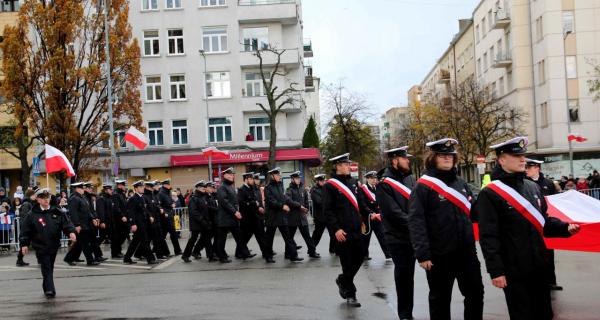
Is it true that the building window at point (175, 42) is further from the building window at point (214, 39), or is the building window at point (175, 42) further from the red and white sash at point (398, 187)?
the red and white sash at point (398, 187)

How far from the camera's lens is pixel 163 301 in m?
11.0

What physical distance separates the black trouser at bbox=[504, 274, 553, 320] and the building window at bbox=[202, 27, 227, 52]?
44.8 metres

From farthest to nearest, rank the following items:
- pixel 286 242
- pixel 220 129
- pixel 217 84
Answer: pixel 217 84 < pixel 220 129 < pixel 286 242

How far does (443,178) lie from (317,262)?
8618 mm

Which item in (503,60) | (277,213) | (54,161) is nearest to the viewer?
(277,213)

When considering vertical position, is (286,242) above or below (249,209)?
below

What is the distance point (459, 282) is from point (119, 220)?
12.9 meters

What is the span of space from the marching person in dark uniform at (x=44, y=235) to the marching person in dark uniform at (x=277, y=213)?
477 cm

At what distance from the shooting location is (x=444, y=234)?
274 inches

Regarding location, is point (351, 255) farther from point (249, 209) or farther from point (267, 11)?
point (267, 11)

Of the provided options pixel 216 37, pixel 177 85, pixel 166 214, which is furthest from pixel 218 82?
pixel 166 214

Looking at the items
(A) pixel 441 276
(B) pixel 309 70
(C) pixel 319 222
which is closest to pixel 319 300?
(A) pixel 441 276

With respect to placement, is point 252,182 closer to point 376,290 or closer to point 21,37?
point 376,290

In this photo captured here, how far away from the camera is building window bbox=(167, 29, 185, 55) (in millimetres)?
49406
